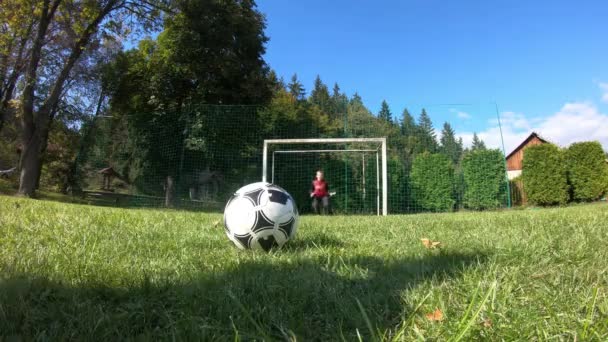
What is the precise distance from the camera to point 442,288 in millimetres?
1871

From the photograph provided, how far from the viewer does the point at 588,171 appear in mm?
15867

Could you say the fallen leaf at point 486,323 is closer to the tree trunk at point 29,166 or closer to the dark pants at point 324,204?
the dark pants at point 324,204

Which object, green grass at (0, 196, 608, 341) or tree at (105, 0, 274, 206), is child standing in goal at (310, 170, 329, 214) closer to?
tree at (105, 0, 274, 206)

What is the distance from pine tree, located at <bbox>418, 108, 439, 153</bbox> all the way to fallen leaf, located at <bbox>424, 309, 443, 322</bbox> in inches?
534

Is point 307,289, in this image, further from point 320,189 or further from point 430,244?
point 320,189

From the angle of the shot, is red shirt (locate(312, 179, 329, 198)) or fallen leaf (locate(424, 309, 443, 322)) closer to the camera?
fallen leaf (locate(424, 309, 443, 322))

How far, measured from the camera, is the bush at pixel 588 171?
1566 centimetres

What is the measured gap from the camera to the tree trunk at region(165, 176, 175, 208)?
13.3 m

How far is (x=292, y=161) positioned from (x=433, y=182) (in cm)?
515

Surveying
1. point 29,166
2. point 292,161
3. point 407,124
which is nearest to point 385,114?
point 407,124

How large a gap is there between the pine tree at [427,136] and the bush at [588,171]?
5.57 metres

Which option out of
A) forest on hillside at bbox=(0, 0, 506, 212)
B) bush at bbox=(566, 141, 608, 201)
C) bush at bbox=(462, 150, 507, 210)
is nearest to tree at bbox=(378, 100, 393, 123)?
forest on hillside at bbox=(0, 0, 506, 212)

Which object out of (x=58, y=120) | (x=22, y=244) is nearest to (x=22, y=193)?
(x=58, y=120)

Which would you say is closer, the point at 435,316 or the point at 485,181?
the point at 435,316
